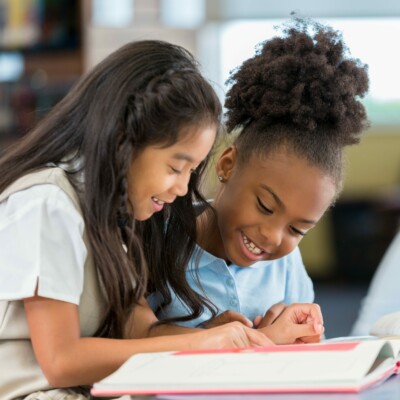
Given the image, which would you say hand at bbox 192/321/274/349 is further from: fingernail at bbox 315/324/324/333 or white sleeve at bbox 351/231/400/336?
white sleeve at bbox 351/231/400/336

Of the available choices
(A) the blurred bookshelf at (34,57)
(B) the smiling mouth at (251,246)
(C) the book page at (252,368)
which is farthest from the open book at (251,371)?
(A) the blurred bookshelf at (34,57)

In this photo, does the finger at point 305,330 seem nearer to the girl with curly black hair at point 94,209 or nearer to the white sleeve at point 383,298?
the girl with curly black hair at point 94,209

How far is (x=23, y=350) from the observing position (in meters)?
1.13

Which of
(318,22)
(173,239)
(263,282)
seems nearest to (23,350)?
(173,239)

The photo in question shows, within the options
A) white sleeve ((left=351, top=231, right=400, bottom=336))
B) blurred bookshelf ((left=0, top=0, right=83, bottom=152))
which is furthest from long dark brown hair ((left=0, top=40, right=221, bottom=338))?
blurred bookshelf ((left=0, top=0, right=83, bottom=152))

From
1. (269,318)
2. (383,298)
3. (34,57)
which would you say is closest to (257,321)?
(269,318)

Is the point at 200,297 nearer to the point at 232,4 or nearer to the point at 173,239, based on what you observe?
the point at 173,239

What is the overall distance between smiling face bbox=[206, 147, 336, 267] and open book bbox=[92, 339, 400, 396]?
12.4 inches

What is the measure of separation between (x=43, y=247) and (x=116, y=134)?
6.2 inches

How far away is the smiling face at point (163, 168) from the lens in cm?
113

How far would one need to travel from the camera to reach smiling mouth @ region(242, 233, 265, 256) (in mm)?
1387

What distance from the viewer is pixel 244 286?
150cm

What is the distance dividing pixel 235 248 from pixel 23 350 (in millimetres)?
401

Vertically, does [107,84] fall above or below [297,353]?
above
